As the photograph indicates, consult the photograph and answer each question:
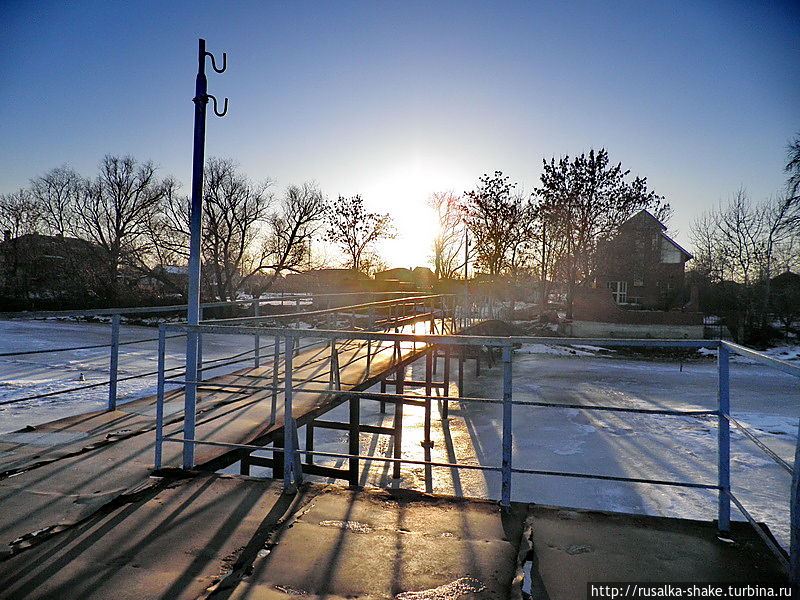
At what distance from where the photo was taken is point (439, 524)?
9.88ft

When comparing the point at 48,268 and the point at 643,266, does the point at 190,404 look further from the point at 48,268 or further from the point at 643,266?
the point at 48,268

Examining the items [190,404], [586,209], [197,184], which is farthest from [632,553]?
[586,209]

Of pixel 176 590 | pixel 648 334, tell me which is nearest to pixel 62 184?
pixel 648 334

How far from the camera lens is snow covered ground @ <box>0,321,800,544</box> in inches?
335

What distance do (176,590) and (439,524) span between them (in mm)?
1443

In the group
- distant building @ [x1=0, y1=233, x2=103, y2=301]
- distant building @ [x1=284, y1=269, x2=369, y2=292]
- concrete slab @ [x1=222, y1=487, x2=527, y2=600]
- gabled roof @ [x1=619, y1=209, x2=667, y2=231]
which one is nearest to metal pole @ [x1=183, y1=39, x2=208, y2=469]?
concrete slab @ [x1=222, y1=487, x2=527, y2=600]

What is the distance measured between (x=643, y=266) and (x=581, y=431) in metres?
27.5

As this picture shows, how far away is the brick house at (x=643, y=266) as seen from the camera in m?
34.2

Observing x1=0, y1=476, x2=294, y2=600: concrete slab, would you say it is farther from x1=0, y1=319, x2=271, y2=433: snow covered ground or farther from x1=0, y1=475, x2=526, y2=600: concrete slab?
x1=0, y1=319, x2=271, y2=433: snow covered ground

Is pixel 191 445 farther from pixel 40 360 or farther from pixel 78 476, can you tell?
pixel 40 360

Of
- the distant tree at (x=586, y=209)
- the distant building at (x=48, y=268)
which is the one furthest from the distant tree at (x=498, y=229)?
the distant building at (x=48, y=268)

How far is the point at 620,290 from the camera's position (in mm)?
37562

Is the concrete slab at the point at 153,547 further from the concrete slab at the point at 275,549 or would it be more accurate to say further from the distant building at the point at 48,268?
the distant building at the point at 48,268

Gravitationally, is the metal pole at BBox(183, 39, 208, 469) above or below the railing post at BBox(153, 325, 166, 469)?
above
